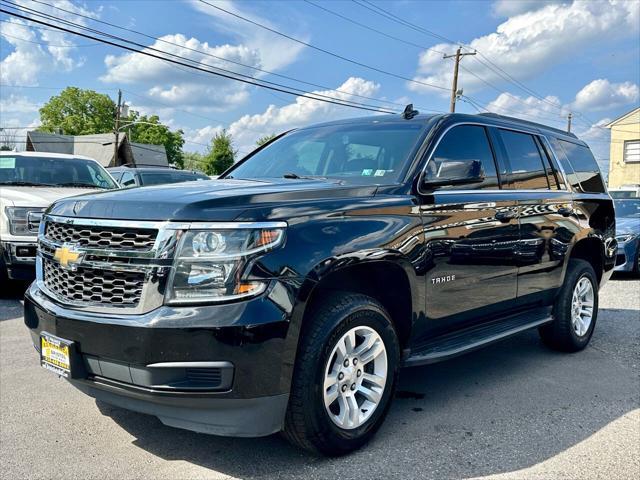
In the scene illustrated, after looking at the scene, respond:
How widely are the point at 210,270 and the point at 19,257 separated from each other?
5.11 m

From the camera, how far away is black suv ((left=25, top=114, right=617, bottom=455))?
2.61 m

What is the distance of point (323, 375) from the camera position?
2.91 meters

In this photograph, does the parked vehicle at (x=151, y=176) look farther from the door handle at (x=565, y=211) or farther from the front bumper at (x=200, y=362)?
the front bumper at (x=200, y=362)

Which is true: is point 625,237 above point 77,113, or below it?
below

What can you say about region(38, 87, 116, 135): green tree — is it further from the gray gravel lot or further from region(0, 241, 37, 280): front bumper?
the gray gravel lot

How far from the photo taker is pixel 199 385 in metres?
2.62

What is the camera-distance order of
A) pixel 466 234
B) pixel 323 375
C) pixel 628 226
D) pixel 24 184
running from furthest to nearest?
pixel 628 226, pixel 24 184, pixel 466 234, pixel 323 375

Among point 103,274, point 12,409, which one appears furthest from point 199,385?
point 12,409

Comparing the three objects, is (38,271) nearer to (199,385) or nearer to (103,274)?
(103,274)

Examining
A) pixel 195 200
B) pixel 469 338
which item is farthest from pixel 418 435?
pixel 195 200

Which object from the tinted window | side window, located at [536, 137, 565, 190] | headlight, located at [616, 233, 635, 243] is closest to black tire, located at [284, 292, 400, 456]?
side window, located at [536, 137, 565, 190]

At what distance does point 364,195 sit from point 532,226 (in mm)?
1857

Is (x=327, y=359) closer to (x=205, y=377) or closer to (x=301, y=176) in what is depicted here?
(x=205, y=377)

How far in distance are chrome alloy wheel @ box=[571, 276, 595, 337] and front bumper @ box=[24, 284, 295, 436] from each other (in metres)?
3.48
